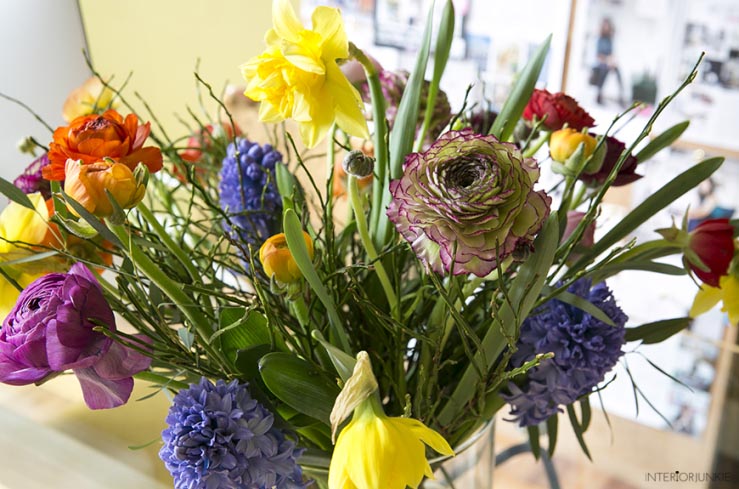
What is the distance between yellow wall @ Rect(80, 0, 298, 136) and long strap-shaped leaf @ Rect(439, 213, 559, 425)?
53.1 inches

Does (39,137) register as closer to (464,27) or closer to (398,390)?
(398,390)

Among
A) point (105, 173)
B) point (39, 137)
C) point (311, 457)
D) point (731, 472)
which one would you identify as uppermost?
point (105, 173)

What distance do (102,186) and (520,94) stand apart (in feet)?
0.91

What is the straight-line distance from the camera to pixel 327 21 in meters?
0.42

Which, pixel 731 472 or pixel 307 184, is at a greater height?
pixel 307 184

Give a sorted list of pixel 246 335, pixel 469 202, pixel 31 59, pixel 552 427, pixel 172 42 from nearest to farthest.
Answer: pixel 469 202
pixel 246 335
pixel 552 427
pixel 31 59
pixel 172 42

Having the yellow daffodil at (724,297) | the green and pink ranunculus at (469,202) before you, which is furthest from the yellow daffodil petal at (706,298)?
the green and pink ranunculus at (469,202)

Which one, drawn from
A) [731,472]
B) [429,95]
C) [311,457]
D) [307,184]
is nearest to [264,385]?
[311,457]

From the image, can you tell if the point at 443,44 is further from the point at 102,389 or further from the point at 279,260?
the point at 102,389

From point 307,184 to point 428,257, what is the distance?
0.96 metres

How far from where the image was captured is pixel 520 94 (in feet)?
1.60

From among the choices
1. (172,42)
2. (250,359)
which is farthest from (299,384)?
(172,42)

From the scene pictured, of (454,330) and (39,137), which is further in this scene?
(39,137)

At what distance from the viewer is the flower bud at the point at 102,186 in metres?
0.38
